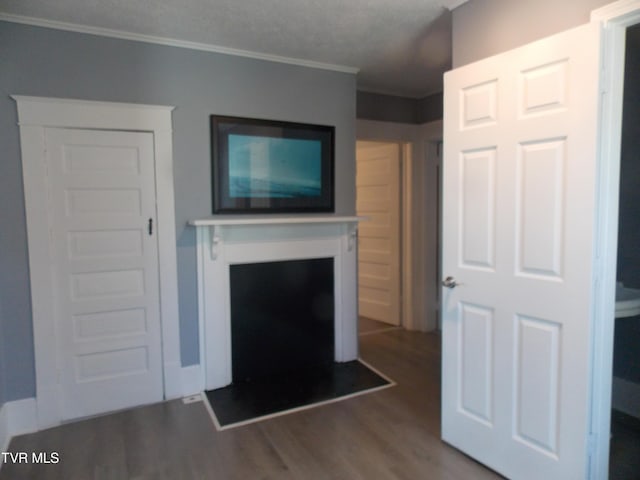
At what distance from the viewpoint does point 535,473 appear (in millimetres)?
1924

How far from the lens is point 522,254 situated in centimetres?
192

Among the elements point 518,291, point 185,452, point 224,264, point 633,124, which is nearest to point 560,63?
point 518,291

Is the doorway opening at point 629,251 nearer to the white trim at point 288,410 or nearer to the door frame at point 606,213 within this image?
the door frame at point 606,213

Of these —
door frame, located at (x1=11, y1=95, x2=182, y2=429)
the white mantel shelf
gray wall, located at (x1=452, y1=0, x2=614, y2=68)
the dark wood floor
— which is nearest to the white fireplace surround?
the white mantel shelf

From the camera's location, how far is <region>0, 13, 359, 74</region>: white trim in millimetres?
2462

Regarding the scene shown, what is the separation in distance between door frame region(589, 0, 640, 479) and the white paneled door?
8.24 ft

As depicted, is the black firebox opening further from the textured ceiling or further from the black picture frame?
the textured ceiling

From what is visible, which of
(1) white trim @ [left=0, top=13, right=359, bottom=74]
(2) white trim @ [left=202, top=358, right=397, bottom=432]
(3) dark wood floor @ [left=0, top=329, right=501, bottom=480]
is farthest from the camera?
(2) white trim @ [left=202, top=358, right=397, bottom=432]

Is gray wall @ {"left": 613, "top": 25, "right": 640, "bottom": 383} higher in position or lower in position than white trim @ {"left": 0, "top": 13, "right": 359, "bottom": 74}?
lower

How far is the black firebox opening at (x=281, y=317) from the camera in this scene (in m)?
3.17

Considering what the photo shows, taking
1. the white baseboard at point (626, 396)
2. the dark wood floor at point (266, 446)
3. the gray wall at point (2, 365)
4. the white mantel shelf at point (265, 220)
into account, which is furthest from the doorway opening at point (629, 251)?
the gray wall at point (2, 365)

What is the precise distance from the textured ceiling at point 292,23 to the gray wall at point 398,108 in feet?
2.61

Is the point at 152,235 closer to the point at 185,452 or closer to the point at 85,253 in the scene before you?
the point at 85,253

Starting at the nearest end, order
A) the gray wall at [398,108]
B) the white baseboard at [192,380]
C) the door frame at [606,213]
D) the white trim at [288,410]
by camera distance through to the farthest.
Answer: the door frame at [606,213] → the white trim at [288,410] → the white baseboard at [192,380] → the gray wall at [398,108]
